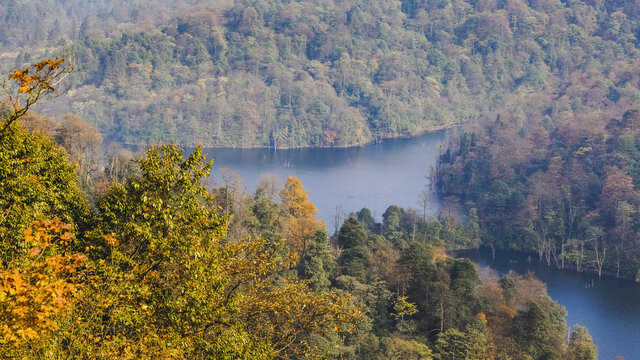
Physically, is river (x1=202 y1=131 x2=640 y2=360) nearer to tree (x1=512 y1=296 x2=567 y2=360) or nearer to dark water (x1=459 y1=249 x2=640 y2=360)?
dark water (x1=459 y1=249 x2=640 y2=360)

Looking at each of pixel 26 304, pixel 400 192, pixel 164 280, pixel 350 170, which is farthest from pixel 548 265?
pixel 26 304

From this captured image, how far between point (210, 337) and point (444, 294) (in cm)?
1907

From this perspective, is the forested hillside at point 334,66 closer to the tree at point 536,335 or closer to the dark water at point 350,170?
the dark water at point 350,170

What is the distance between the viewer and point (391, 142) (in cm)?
11769

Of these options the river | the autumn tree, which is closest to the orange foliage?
the autumn tree

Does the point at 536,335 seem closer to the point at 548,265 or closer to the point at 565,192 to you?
the point at 548,265

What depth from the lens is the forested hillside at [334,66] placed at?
114562 mm

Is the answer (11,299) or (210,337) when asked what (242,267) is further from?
(11,299)

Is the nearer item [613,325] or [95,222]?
[95,222]

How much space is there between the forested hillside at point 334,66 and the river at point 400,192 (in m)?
11.6

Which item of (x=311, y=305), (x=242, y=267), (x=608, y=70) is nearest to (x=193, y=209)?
(x=242, y=267)

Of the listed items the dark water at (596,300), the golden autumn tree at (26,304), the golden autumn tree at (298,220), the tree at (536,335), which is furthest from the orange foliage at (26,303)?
the dark water at (596,300)

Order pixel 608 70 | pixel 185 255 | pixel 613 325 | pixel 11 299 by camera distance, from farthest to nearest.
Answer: pixel 608 70 → pixel 613 325 → pixel 185 255 → pixel 11 299

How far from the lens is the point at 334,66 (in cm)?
14175
